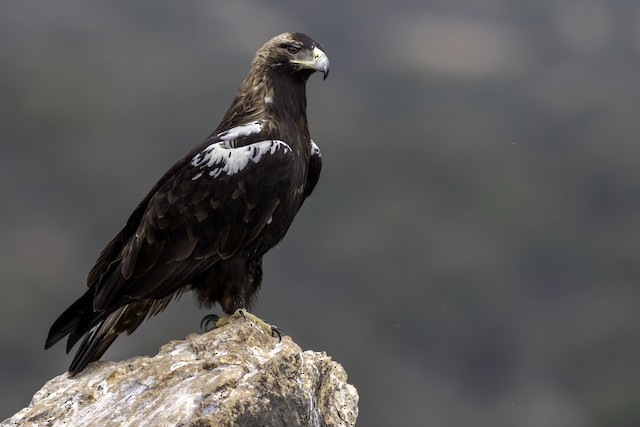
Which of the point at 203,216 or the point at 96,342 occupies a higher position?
the point at 203,216

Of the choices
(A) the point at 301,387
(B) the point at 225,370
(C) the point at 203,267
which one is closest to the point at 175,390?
(B) the point at 225,370

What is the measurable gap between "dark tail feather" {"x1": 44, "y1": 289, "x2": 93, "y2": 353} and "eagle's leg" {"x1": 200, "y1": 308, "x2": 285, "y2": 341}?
31.9 inches

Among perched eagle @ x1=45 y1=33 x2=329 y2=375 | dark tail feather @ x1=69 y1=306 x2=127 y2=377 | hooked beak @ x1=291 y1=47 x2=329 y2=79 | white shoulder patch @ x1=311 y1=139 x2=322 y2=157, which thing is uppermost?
hooked beak @ x1=291 y1=47 x2=329 y2=79

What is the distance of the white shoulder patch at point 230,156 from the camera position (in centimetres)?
Result: 578

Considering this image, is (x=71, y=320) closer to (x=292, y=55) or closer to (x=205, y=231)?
(x=205, y=231)

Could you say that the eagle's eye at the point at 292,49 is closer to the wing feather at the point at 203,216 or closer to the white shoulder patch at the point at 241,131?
the white shoulder patch at the point at 241,131

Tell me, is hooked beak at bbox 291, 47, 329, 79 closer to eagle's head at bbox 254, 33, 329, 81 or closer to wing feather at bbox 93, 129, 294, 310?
eagle's head at bbox 254, 33, 329, 81

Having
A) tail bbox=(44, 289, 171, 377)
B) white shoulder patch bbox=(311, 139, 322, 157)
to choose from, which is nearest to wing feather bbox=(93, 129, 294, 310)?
tail bbox=(44, 289, 171, 377)

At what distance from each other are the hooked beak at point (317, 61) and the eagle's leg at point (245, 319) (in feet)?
5.65

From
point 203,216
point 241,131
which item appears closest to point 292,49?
point 241,131

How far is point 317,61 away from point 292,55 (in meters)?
0.23

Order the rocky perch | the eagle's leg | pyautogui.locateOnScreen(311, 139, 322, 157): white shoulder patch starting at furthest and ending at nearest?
pyautogui.locateOnScreen(311, 139, 322, 157): white shoulder patch
the eagle's leg
the rocky perch

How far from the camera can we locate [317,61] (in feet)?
19.8

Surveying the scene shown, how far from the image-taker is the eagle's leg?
555 cm
